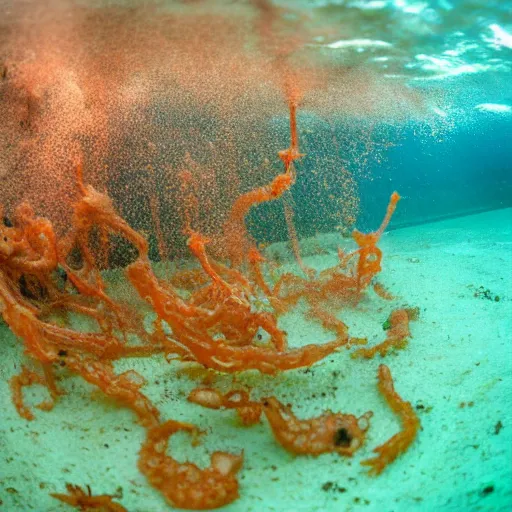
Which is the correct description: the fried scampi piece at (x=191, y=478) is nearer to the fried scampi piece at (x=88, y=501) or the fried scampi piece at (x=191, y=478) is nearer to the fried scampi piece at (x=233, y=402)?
the fried scampi piece at (x=88, y=501)

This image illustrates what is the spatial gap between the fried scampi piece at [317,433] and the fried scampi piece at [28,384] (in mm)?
1580

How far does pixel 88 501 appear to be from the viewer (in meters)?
2.04

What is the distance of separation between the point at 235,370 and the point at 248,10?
16.3 feet

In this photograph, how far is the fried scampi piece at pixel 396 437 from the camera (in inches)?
87.7

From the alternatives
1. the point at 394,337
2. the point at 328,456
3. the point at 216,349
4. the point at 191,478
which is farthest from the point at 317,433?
the point at 394,337

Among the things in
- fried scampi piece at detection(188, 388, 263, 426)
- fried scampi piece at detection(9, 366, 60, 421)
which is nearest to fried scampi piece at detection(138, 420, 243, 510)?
fried scampi piece at detection(188, 388, 263, 426)

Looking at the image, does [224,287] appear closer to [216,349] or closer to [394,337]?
[216,349]

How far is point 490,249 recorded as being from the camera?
7402 mm

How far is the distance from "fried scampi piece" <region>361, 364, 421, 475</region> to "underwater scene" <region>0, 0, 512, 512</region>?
1 centimetres

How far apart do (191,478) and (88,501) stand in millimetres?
508

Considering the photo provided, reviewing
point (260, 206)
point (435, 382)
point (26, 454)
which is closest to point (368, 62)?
point (260, 206)

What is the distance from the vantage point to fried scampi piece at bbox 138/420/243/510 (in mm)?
2033

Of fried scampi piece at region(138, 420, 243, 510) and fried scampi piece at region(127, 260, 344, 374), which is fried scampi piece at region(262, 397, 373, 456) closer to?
fried scampi piece at region(138, 420, 243, 510)

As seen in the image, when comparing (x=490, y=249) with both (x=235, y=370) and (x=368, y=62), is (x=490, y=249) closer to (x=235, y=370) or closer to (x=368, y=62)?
(x=368, y=62)
